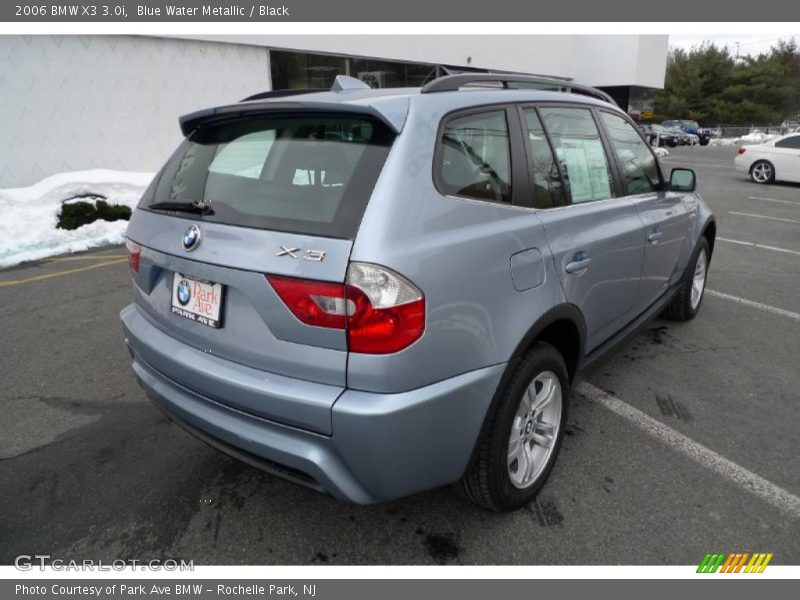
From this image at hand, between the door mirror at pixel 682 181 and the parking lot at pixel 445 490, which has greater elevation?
the door mirror at pixel 682 181

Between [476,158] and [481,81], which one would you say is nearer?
[476,158]

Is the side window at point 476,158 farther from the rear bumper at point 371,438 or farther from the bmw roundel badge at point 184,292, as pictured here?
Answer: the bmw roundel badge at point 184,292

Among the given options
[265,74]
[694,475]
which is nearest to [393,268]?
[694,475]

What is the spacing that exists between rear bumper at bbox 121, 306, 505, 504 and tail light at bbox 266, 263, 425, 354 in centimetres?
18

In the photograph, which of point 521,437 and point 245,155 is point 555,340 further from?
point 245,155

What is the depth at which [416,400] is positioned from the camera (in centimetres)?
184

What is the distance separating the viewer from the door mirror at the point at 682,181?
3875mm

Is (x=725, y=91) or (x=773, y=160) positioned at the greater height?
(x=725, y=91)

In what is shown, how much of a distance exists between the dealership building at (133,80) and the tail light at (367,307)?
451 inches

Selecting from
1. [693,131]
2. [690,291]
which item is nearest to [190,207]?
[690,291]

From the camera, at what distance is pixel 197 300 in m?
2.15

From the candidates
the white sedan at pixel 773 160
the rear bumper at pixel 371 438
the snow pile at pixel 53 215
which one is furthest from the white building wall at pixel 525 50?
the rear bumper at pixel 371 438

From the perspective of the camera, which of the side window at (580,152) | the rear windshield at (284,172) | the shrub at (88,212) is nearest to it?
the rear windshield at (284,172)

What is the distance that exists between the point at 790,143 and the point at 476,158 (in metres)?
16.4
